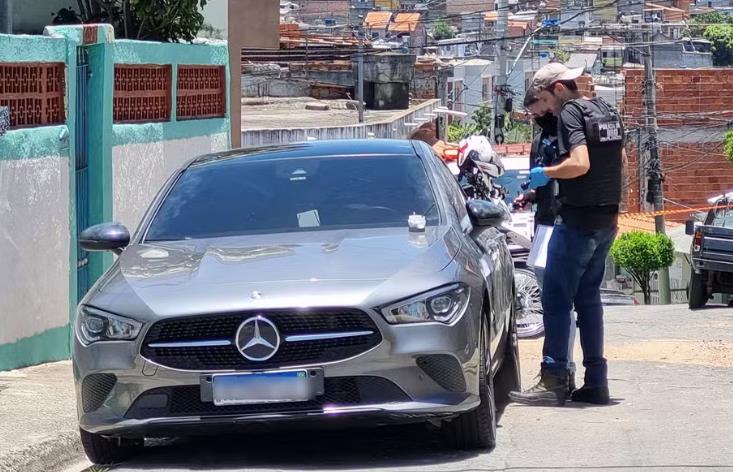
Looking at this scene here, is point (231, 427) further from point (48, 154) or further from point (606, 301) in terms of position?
point (606, 301)

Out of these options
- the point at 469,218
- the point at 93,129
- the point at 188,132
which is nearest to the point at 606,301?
the point at 188,132

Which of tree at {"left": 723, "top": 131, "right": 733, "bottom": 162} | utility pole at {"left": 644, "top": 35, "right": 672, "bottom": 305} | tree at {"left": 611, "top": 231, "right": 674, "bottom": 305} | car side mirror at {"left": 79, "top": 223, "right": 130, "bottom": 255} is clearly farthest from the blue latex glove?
tree at {"left": 723, "top": 131, "right": 733, "bottom": 162}

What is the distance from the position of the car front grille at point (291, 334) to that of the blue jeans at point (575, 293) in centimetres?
220

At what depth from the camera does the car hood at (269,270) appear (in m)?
6.02

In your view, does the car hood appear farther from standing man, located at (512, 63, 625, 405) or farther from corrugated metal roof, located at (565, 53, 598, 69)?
corrugated metal roof, located at (565, 53, 598, 69)

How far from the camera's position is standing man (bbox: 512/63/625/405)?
7.70 m

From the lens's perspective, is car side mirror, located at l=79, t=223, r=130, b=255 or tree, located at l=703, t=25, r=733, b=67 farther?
tree, located at l=703, t=25, r=733, b=67

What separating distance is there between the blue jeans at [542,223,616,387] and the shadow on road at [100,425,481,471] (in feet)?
3.80

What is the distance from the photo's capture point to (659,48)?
56156 mm

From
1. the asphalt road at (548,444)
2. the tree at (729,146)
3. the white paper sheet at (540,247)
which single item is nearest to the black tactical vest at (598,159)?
the white paper sheet at (540,247)

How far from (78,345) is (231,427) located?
826mm

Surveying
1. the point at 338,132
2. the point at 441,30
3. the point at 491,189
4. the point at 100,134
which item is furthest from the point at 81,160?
the point at 441,30

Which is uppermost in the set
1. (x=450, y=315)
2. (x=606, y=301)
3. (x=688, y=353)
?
(x=450, y=315)

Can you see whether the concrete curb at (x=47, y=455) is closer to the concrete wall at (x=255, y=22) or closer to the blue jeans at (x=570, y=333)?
the blue jeans at (x=570, y=333)
